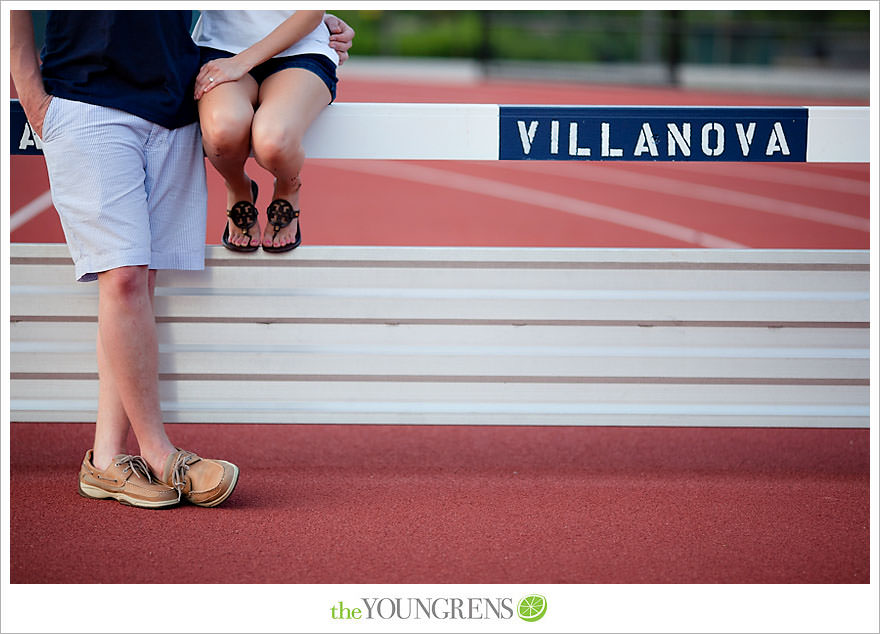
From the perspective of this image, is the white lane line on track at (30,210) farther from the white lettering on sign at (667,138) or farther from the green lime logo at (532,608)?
the green lime logo at (532,608)

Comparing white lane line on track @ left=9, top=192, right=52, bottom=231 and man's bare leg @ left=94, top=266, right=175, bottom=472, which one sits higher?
white lane line on track @ left=9, top=192, right=52, bottom=231

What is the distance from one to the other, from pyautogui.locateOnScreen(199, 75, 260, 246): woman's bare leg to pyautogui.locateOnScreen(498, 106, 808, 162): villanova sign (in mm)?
752

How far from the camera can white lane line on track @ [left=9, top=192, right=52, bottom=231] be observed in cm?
809

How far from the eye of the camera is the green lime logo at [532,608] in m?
2.30

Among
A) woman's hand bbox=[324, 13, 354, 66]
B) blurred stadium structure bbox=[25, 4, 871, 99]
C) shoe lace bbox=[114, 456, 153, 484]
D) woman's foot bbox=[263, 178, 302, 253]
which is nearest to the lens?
shoe lace bbox=[114, 456, 153, 484]

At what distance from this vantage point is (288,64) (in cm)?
302

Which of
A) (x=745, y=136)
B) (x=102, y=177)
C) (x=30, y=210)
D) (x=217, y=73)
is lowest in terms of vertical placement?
(x=30, y=210)

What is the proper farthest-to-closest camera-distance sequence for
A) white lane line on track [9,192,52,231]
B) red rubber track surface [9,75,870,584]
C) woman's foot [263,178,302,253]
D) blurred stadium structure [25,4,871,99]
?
1. blurred stadium structure [25,4,871,99]
2. white lane line on track [9,192,52,231]
3. woman's foot [263,178,302,253]
4. red rubber track surface [9,75,870,584]

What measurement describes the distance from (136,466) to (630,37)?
19.6 meters

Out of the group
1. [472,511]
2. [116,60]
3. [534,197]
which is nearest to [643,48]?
[534,197]

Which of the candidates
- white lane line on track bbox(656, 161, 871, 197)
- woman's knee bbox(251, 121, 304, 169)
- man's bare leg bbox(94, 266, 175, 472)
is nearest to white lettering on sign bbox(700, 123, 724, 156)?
woman's knee bbox(251, 121, 304, 169)

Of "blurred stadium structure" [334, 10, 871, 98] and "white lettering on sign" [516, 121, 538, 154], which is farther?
"blurred stadium structure" [334, 10, 871, 98]

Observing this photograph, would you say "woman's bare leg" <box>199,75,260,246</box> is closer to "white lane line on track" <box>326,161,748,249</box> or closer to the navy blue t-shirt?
the navy blue t-shirt

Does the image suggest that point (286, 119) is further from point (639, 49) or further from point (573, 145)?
point (639, 49)
